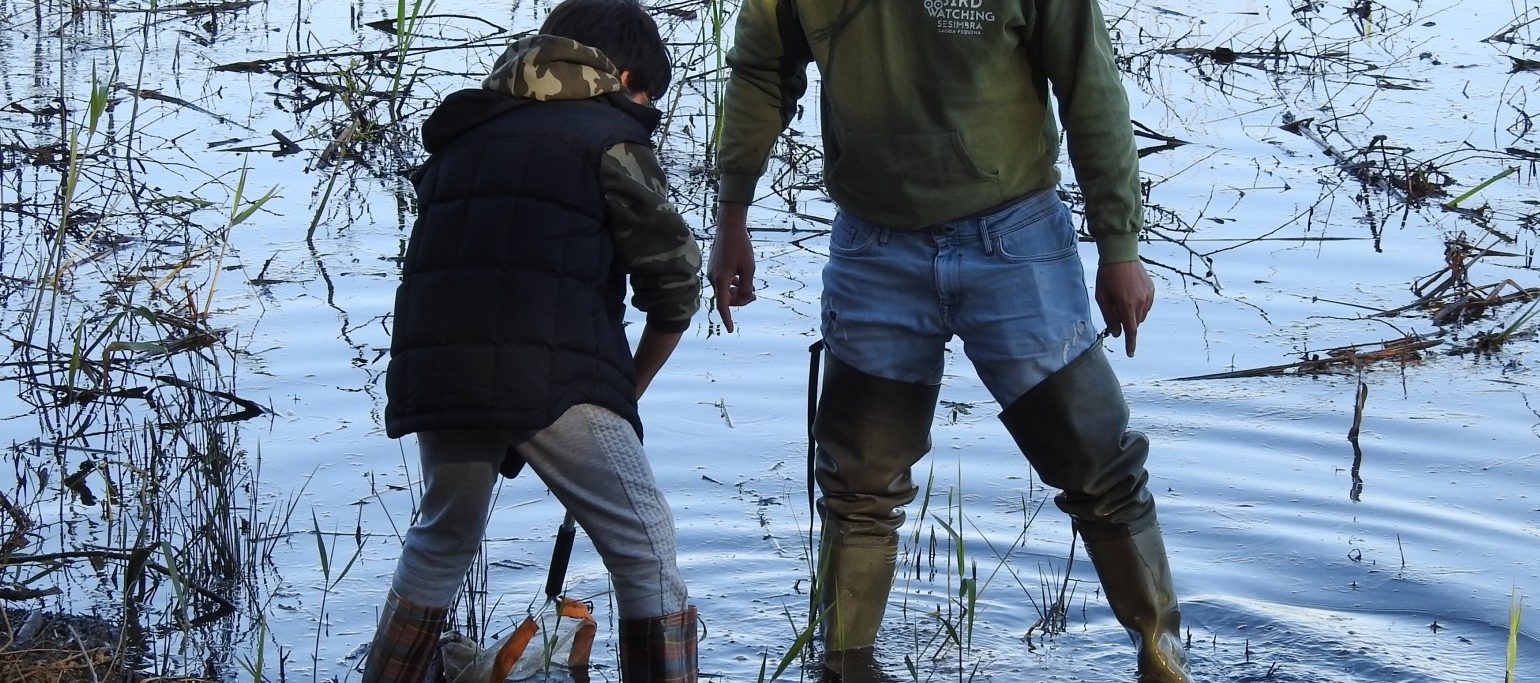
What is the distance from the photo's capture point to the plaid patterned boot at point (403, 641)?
309 centimetres

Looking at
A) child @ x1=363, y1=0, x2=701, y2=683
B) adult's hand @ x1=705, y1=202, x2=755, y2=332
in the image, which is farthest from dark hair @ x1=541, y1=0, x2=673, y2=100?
adult's hand @ x1=705, y1=202, x2=755, y2=332

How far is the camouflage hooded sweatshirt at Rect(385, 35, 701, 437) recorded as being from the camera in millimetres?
2916

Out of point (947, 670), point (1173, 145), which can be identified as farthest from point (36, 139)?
point (947, 670)

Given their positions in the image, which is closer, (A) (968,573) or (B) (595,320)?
(B) (595,320)

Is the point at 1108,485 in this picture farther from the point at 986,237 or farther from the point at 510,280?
the point at 510,280

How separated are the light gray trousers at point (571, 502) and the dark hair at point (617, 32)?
60 cm

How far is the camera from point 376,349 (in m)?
5.94

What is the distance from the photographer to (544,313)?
2926 millimetres

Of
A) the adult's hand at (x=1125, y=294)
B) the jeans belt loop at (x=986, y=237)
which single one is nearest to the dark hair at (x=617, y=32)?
the jeans belt loop at (x=986, y=237)

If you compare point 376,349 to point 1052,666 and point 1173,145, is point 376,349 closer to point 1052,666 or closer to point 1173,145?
point 1052,666

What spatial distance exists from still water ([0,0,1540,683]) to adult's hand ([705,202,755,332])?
2.10 ft

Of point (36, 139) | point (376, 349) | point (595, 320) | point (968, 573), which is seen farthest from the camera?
point (36, 139)

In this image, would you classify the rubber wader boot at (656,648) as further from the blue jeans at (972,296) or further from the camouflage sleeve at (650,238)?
the blue jeans at (972,296)

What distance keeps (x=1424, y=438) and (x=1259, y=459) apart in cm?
53
